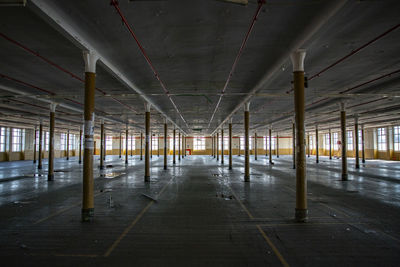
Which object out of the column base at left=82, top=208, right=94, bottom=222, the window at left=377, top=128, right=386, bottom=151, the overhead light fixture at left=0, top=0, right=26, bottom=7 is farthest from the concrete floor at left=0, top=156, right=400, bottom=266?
the window at left=377, top=128, right=386, bottom=151

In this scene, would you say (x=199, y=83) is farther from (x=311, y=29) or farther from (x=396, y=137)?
(x=396, y=137)

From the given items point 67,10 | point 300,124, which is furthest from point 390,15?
point 67,10

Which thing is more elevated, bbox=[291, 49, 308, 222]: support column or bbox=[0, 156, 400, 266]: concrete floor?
bbox=[291, 49, 308, 222]: support column

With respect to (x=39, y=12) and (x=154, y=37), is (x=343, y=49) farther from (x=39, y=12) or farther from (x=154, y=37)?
(x=39, y=12)

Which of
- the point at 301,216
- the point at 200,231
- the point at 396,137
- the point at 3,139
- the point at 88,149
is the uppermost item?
the point at 396,137

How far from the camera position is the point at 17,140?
37.6 meters

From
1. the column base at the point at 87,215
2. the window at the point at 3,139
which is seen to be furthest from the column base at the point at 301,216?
the window at the point at 3,139

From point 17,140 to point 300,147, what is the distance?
4534cm

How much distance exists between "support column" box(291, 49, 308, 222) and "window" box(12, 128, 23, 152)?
1737 inches

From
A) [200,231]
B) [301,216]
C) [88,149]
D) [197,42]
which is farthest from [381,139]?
[88,149]

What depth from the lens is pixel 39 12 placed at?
524cm

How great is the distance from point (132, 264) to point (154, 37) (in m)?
6.05

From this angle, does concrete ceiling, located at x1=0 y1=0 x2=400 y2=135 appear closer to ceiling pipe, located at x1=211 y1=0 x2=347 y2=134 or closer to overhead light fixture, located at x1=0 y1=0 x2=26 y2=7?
ceiling pipe, located at x1=211 y1=0 x2=347 y2=134

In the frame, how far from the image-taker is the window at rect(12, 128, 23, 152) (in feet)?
121
